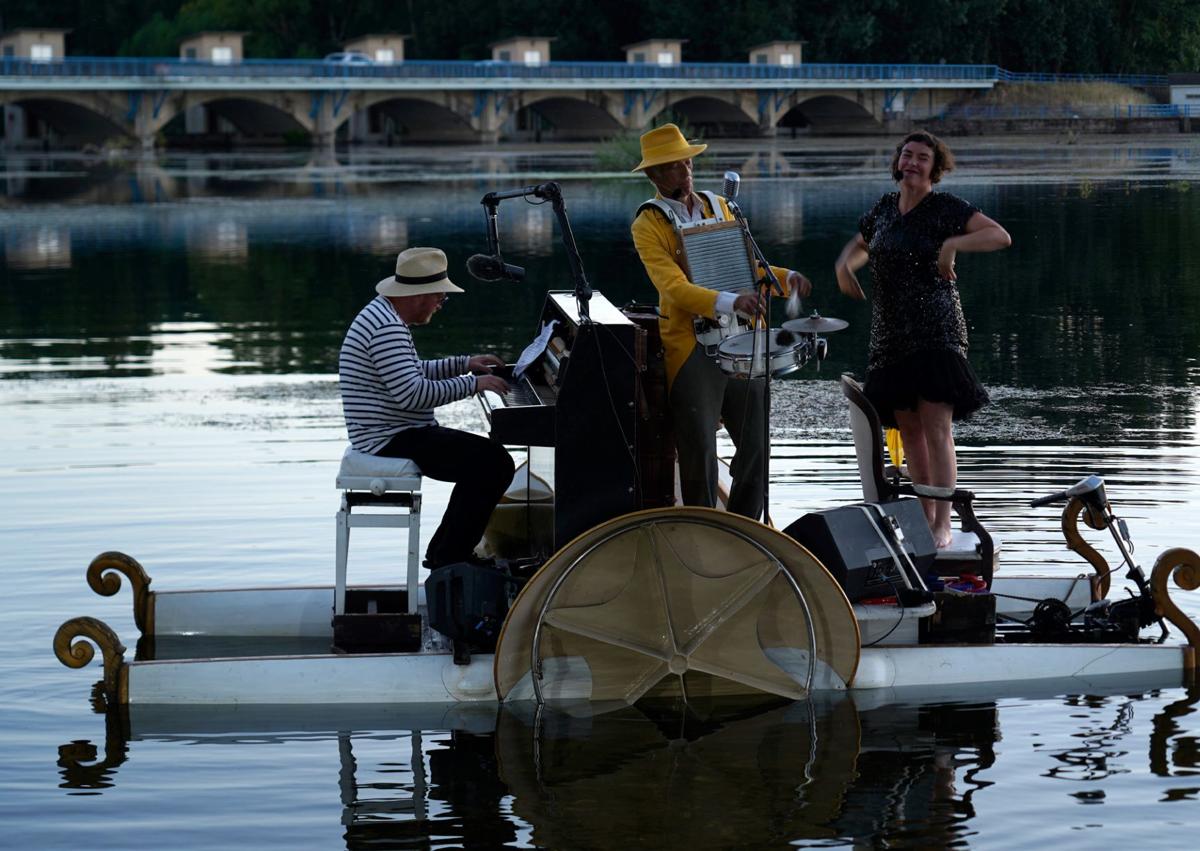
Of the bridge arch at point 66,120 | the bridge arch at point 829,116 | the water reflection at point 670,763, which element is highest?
the bridge arch at point 829,116

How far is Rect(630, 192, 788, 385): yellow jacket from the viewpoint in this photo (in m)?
6.43

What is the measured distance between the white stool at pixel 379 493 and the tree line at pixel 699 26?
242ft

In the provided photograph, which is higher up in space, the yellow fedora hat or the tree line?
the tree line

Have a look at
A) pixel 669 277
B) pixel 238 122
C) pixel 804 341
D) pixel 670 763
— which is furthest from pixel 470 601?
pixel 238 122

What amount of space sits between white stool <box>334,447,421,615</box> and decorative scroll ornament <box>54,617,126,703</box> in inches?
30.9

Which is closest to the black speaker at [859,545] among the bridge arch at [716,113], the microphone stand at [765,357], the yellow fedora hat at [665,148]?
the microphone stand at [765,357]

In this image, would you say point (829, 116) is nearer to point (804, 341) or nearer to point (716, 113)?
point (716, 113)

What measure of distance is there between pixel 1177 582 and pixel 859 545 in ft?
3.92

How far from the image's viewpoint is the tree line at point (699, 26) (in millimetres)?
80062

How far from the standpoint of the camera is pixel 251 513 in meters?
9.41

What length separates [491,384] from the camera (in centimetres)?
640

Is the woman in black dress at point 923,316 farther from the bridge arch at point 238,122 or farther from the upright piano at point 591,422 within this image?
the bridge arch at point 238,122

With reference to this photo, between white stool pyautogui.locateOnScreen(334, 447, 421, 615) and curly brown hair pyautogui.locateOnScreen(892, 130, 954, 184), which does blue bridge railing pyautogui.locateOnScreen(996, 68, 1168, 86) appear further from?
white stool pyautogui.locateOnScreen(334, 447, 421, 615)

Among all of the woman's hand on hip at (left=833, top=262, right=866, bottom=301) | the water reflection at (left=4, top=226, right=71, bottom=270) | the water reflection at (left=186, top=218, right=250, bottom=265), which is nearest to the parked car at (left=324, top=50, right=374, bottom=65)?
the water reflection at (left=186, top=218, right=250, bottom=265)
